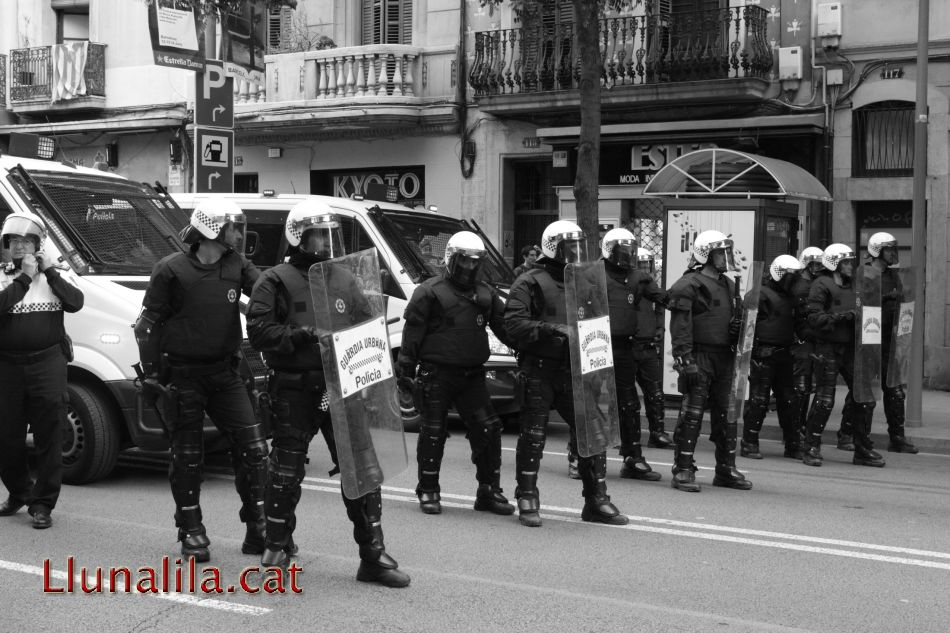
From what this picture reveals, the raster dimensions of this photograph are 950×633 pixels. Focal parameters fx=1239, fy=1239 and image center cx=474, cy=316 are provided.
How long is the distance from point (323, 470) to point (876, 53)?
10660mm

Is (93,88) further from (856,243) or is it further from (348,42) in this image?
(856,243)

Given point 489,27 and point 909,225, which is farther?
point 489,27

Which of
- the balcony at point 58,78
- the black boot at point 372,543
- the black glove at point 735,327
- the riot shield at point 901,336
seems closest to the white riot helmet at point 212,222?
the black boot at point 372,543

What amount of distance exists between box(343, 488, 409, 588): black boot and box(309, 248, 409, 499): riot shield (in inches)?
4.4

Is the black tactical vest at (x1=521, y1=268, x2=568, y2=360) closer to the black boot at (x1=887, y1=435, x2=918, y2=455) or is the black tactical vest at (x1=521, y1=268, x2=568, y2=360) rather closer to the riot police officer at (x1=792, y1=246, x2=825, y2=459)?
the riot police officer at (x1=792, y1=246, x2=825, y2=459)

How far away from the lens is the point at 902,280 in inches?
432

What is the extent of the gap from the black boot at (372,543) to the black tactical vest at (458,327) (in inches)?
74.1

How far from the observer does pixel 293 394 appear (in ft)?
19.3

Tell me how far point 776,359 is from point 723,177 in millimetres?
4313

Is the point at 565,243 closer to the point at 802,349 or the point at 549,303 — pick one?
the point at 549,303

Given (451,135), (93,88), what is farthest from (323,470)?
(93,88)

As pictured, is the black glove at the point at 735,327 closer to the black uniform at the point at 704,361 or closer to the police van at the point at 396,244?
the black uniform at the point at 704,361

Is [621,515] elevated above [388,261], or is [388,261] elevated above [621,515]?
[388,261]

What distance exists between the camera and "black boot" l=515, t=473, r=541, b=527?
735 centimetres
